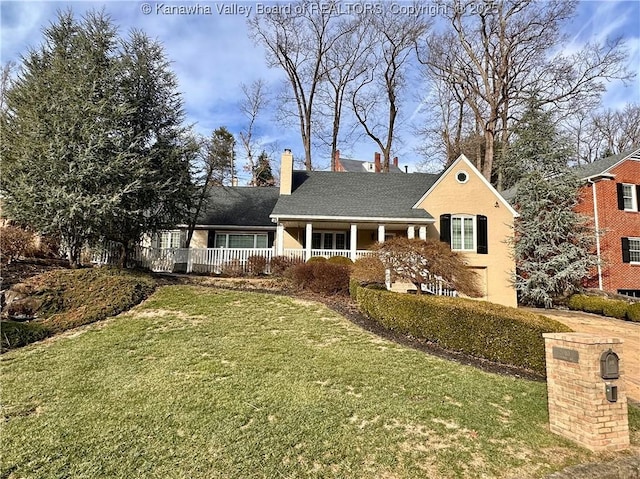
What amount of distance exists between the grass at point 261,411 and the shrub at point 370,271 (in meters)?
2.79

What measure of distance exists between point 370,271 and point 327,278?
85.0 inches

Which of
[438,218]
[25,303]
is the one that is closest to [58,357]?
[25,303]

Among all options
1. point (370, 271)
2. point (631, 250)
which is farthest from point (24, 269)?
point (631, 250)

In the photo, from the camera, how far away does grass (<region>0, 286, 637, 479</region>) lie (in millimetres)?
3516

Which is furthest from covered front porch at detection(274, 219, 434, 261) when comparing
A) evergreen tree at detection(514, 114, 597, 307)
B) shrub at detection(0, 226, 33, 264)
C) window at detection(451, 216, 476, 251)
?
shrub at detection(0, 226, 33, 264)

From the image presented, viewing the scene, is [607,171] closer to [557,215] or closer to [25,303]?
[557,215]

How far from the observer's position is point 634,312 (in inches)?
515

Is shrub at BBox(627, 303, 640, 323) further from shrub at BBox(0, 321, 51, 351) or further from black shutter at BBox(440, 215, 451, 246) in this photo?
shrub at BBox(0, 321, 51, 351)

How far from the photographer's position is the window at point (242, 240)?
1925cm

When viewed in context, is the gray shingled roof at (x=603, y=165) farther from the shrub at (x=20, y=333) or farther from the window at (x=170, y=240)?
the shrub at (x=20, y=333)

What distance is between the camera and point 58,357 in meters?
6.57

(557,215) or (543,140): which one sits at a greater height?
(543,140)

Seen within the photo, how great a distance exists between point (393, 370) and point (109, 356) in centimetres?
503

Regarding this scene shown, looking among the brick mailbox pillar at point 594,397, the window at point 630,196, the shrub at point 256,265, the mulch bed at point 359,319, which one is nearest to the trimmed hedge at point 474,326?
the mulch bed at point 359,319
